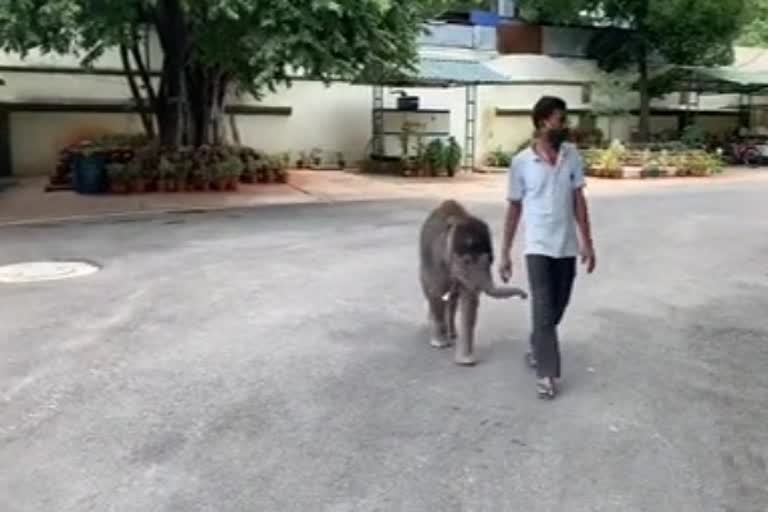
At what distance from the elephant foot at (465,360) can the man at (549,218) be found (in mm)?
633

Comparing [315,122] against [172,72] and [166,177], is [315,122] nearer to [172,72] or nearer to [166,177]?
[172,72]

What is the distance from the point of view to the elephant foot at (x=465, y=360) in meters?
5.76

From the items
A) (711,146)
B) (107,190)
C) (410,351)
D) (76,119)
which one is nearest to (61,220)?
(107,190)

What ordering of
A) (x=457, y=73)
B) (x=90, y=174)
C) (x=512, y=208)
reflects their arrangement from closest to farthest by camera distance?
(x=512, y=208) → (x=90, y=174) → (x=457, y=73)

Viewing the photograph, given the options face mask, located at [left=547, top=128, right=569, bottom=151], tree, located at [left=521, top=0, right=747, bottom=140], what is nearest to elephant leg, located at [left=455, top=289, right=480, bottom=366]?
face mask, located at [left=547, top=128, right=569, bottom=151]

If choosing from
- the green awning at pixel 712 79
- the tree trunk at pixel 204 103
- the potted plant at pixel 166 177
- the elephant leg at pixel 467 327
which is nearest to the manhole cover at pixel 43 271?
the elephant leg at pixel 467 327

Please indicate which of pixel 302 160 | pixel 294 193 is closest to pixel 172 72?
pixel 294 193

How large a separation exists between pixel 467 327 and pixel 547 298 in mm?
787

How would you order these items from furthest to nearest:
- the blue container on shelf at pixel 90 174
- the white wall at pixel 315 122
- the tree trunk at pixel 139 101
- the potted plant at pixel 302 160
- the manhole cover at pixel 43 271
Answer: the potted plant at pixel 302 160
the white wall at pixel 315 122
the tree trunk at pixel 139 101
the blue container on shelf at pixel 90 174
the manhole cover at pixel 43 271

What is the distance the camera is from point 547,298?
509 centimetres

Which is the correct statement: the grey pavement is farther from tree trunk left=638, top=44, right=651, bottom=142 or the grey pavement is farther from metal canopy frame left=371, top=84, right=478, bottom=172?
tree trunk left=638, top=44, right=651, bottom=142

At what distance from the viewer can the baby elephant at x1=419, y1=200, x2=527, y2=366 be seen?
5.56 meters

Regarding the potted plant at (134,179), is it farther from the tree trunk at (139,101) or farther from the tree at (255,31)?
the tree trunk at (139,101)

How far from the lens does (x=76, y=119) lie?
19547 mm
